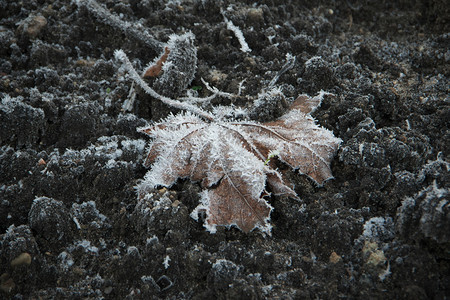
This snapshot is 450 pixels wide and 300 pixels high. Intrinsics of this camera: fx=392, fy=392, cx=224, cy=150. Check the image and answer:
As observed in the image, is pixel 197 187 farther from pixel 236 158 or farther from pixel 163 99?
pixel 163 99

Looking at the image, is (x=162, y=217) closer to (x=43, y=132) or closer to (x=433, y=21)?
(x=43, y=132)

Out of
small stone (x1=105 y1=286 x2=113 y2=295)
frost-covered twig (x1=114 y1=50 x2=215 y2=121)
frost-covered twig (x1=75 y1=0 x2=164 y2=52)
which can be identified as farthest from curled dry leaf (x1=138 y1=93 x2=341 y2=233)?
frost-covered twig (x1=75 y1=0 x2=164 y2=52)

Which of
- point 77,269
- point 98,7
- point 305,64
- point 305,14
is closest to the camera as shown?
point 77,269

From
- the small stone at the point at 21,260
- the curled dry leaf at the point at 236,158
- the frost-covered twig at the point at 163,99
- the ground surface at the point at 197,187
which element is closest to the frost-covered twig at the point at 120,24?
the ground surface at the point at 197,187

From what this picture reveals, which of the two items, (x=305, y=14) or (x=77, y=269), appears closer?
(x=77, y=269)

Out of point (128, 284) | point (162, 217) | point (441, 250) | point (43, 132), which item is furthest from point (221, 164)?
point (43, 132)

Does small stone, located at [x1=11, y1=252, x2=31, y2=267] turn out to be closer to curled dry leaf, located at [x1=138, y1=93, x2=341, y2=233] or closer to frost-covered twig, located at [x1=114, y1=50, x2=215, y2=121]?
curled dry leaf, located at [x1=138, y1=93, x2=341, y2=233]
